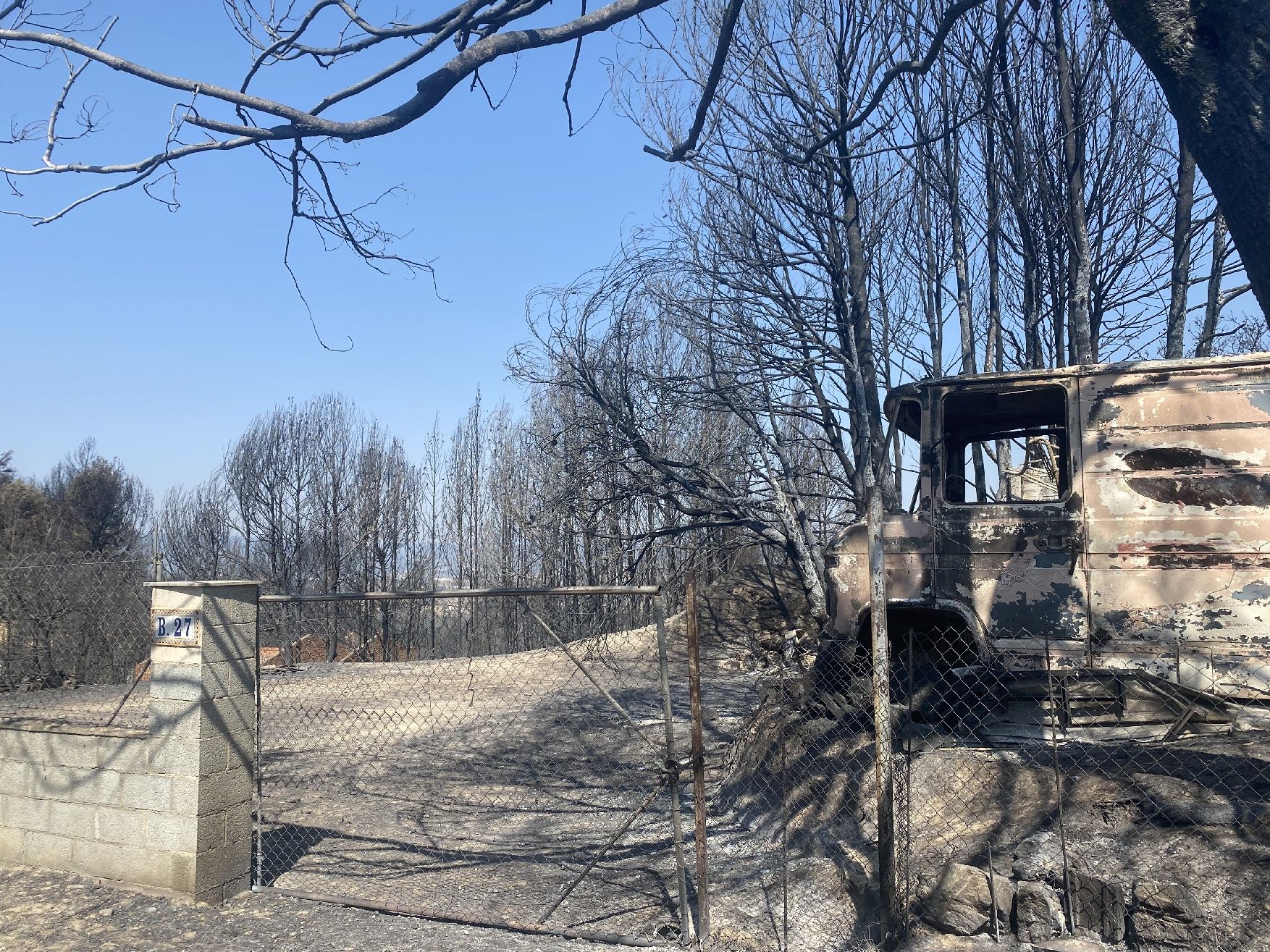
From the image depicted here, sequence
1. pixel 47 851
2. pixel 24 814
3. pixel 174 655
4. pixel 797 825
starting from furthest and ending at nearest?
pixel 797 825
pixel 24 814
pixel 47 851
pixel 174 655

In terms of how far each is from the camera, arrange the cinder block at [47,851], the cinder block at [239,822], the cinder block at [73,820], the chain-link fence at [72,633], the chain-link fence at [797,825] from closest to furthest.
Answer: the chain-link fence at [797,825], the cinder block at [239,822], the cinder block at [73,820], the cinder block at [47,851], the chain-link fence at [72,633]

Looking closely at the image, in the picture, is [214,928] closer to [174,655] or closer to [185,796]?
[185,796]

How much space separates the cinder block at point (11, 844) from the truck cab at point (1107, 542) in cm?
552

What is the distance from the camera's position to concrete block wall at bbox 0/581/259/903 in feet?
16.5

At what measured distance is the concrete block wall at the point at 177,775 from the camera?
5.02m

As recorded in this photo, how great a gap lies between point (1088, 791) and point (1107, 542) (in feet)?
6.17

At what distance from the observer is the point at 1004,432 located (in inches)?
285

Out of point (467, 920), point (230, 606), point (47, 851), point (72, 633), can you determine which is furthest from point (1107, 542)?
point (72, 633)

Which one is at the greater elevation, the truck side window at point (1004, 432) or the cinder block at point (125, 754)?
the truck side window at point (1004, 432)

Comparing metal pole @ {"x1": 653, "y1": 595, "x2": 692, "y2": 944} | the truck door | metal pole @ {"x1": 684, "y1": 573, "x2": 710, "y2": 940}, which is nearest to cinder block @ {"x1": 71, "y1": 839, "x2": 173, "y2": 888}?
metal pole @ {"x1": 653, "y1": 595, "x2": 692, "y2": 944}

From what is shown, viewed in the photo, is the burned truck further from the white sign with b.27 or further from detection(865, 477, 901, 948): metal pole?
the white sign with b.27

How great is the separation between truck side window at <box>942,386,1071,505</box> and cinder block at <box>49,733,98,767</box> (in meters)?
5.73

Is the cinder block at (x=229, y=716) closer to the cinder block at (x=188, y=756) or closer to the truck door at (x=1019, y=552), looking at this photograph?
the cinder block at (x=188, y=756)

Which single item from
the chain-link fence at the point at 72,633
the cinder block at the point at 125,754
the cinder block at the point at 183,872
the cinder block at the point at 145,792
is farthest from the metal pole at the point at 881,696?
the chain-link fence at the point at 72,633
